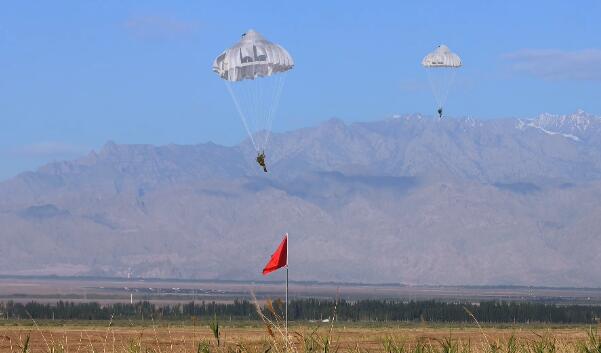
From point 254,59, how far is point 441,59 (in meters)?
30.8

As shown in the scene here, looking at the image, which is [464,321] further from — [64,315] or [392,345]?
[392,345]

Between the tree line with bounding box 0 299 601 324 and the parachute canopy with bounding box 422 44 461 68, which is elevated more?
the parachute canopy with bounding box 422 44 461 68

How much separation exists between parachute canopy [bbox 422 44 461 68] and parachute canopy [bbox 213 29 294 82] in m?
27.1

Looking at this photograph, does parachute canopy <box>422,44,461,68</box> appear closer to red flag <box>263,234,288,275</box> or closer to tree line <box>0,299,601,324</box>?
tree line <box>0,299,601,324</box>

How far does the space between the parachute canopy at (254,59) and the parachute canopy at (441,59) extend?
1065 inches

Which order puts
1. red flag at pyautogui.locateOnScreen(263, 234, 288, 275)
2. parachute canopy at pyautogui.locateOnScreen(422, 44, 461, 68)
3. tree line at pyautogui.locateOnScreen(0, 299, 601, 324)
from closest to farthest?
1. red flag at pyautogui.locateOnScreen(263, 234, 288, 275)
2. parachute canopy at pyautogui.locateOnScreen(422, 44, 461, 68)
3. tree line at pyautogui.locateOnScreen(0, 299, 601, 324)

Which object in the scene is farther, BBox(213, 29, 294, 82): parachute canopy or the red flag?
BBox(213, 29, 294, 82): parachute canopy

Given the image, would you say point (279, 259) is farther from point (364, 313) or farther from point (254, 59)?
point (364, 313)

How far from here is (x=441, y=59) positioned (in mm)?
90500

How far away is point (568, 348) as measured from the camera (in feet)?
68.1

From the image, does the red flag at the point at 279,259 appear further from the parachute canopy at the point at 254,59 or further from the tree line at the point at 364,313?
the tree line at the point at 364,313

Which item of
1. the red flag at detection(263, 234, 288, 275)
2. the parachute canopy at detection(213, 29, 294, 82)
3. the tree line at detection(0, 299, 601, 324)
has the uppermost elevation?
the parachute canopy at detection(213, 29, 294, 82)

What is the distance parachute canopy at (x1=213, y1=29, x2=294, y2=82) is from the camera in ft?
203

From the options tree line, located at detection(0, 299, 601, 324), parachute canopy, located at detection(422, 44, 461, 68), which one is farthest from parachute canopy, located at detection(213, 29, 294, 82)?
tree line, located at detection(0, 299, 601, 324)
